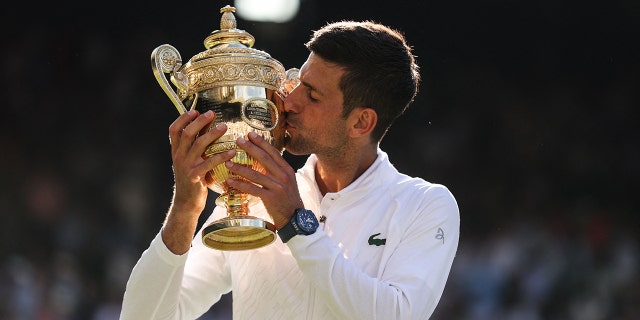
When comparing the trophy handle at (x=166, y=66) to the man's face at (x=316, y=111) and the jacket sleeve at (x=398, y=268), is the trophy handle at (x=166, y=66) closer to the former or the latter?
the man's face at (x=316, y=111)

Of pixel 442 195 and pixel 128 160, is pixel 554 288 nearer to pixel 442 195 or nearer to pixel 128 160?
A: pixel 128 160

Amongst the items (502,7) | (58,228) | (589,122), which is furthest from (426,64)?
(58,228)

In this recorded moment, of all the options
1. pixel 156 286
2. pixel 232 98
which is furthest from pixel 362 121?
pixel 156 286

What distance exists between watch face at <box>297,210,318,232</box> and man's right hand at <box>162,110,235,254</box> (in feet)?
0.75

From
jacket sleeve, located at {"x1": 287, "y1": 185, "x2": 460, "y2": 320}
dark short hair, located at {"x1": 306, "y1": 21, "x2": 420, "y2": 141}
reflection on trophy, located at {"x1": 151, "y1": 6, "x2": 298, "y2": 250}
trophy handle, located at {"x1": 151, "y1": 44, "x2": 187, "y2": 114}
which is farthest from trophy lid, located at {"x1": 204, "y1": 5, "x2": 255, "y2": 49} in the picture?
jacket sleeve, located at {"x1": 287, "y1": 185, "x2": 460, "y2": 320}

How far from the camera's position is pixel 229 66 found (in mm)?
2805

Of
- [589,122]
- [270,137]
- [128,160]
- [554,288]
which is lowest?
[554,288]

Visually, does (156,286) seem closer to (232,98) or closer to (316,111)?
(232,98)

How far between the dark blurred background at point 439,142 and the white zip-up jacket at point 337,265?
3794 mm

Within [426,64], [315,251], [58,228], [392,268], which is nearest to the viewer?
[315,251]

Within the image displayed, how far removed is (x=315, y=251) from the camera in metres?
2.66

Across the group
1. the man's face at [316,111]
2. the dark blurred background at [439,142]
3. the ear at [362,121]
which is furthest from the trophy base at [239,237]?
the dark blurred background at [439,142]

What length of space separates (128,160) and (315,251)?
4655 millimetres

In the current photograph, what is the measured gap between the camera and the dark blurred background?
6922 mm
